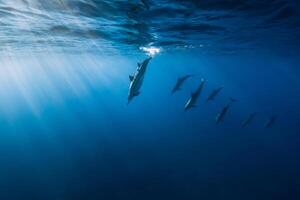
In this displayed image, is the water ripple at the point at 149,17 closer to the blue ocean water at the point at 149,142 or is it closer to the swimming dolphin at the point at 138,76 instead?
the blue ocean water at the point at 149,142

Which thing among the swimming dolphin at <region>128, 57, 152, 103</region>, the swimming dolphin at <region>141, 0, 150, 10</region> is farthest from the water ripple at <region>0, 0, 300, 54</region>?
the swimming dolphin at <region>128, 57, 152, 103</region>

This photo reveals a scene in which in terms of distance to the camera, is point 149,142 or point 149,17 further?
point 149,142

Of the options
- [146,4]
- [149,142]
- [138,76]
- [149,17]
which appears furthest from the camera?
[149,142]

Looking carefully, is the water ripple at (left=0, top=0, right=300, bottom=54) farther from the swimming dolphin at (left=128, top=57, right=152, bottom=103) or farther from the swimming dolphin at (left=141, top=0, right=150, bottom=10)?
the swimming dolphin at (left=128, top=57, right=152, bottom=103)

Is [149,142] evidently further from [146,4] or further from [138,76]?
[138,76]

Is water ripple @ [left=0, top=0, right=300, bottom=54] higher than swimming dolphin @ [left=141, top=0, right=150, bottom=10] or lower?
lower

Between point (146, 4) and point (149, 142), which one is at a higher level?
point (146, 4)

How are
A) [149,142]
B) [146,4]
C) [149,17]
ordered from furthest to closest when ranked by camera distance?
1. [149,142]
2. [149,17]
3. [146,4]

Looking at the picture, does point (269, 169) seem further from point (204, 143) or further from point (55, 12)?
point (55, 12)

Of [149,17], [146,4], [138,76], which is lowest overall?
[138,76]

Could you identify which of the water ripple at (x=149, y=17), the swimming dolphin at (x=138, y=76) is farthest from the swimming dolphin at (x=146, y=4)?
the swimming dolphin at (x=138, y=76)

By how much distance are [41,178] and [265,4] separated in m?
17.9

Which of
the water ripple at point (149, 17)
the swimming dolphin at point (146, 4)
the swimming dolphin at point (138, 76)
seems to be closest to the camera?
the swimming dolphin at point (138, 76)

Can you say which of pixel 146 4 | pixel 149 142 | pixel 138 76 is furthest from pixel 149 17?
pixel 149 142
